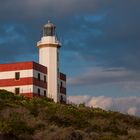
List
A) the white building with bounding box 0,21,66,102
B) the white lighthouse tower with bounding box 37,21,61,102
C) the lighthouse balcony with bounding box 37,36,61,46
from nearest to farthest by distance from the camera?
the white building with bounding box 0,21,66,102, the white lighthouse tower with bounding box 37,21,61,102, the lighthouse balcony with bounding box 37,36,61,46

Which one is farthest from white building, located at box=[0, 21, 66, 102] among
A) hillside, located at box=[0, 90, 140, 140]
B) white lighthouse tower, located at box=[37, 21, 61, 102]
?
hillside, located at box=[0, 90, 140, 140]

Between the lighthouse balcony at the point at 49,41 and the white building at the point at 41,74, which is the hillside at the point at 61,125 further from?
the lighthouse balcony at the point at 49,41

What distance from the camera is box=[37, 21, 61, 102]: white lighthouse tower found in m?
63.3

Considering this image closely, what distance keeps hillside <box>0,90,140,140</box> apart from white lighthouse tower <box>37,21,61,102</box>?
12.6 metres

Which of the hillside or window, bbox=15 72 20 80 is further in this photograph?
window, bbox=15 72 20 80

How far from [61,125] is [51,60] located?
27952 millimetres

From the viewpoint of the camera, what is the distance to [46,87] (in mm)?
63156

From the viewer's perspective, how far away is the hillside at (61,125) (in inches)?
1117

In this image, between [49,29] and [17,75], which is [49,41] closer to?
[49,29]

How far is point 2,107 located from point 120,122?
11257mm

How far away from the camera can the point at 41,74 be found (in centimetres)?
6197

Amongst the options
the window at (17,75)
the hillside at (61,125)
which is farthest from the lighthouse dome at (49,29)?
the hillside at (61,125)

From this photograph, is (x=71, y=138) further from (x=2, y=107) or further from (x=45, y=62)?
(x=45, y=62)

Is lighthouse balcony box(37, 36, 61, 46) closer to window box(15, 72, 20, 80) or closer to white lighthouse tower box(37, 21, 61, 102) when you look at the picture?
white lighthouse tower box(37, 21, 61, 102)
